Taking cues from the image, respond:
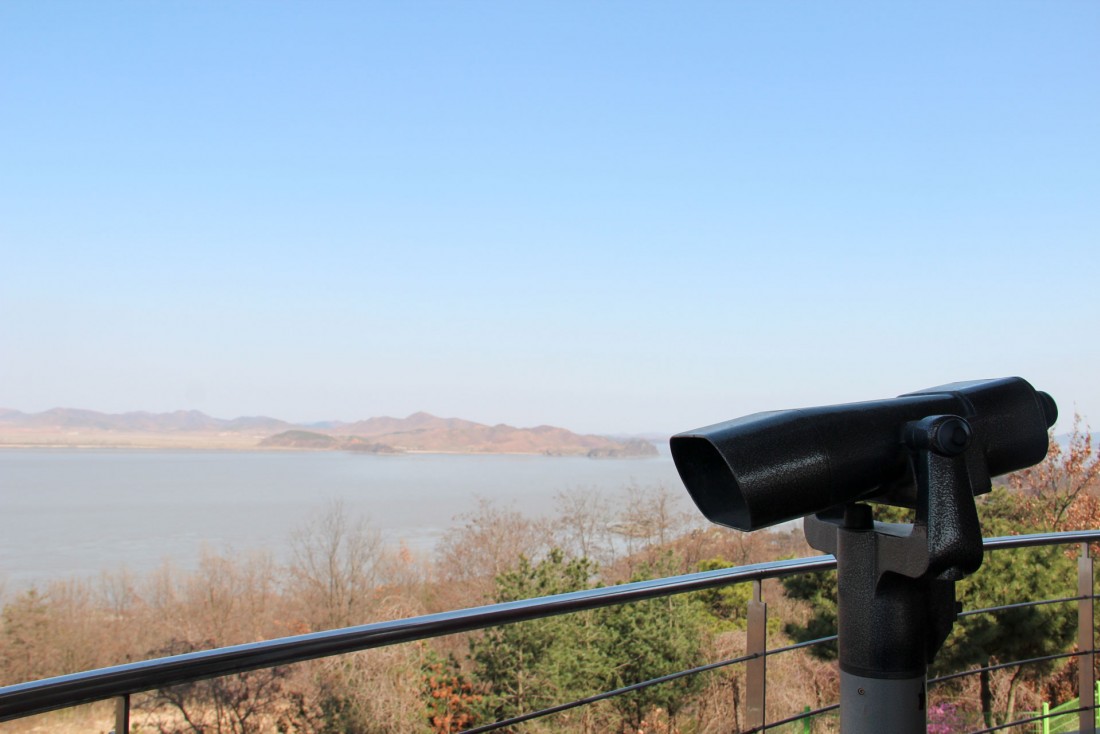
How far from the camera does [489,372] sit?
112 ft

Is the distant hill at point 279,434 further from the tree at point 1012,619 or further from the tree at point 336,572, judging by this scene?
the tree at point 1012,619

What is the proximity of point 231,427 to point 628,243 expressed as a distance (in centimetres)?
1777

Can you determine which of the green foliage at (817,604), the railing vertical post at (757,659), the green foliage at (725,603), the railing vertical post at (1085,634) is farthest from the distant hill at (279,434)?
the railing vertical post at (757,659)

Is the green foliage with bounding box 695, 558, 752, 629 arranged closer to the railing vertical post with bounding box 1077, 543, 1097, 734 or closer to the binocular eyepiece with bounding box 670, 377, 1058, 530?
the railing vertical post with bounding box 1077, 543, 1097, 734

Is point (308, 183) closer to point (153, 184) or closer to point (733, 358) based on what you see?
point (153, 184)

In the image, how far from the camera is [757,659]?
157 cm

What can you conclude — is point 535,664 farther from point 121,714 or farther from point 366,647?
point 121,714

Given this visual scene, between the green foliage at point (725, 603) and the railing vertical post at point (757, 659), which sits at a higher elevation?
the railing vertical post at point (757, 659)

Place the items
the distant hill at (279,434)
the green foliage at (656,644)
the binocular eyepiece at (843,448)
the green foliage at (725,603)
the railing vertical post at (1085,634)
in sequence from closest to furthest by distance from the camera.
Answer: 1. the binocular eyepiece at (843,448)
2. the railing vertical post at (1085,634)
3. the green foliage at (656,644)
4. the green foliage at (725,603)
5. the distant hill at (279,434)

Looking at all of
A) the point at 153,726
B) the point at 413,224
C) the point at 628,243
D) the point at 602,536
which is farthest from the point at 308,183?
the point at 153,726

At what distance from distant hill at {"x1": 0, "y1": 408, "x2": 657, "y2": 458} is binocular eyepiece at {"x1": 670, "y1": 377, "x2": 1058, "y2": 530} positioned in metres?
26.3

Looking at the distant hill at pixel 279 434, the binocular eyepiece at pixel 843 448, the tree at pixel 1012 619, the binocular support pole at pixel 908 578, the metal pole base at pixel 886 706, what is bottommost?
the tree at pixel 1012 619

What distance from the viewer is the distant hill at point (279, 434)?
93.5 ft

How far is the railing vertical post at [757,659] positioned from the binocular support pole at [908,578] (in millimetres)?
696
